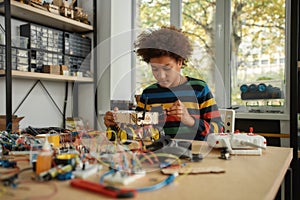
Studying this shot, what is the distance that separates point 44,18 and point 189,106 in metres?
1.33

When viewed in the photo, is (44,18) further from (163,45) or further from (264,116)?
(264,116)

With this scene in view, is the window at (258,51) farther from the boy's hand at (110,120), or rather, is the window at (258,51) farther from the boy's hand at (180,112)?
the boy's hand at (110,120)

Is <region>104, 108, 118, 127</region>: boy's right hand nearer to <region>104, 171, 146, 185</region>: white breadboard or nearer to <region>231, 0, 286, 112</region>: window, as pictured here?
<region>104, 171, 146, 185</region>: white breadboard

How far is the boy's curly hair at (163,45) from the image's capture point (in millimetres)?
1228

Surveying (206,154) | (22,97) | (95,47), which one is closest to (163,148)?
(206,154)

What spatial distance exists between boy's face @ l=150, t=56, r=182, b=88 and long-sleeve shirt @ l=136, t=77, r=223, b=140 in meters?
0.11

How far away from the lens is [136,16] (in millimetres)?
2588

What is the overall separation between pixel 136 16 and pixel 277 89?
4.46 ft

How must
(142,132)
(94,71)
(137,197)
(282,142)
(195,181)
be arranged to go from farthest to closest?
1. (94,71)
2. (282,142)
3. (142,132)
4. (195,181)
5. (137,197)

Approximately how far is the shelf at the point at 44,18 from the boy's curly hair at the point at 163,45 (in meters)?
0.91

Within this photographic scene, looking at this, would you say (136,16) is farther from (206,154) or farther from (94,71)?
(206,154)

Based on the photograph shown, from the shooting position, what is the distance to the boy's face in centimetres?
119

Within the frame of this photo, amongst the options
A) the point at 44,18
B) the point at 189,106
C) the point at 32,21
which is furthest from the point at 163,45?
the point at 32,21

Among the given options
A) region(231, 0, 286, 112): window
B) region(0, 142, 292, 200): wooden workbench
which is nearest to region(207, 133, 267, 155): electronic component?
region(0, 142, 292, 200): wooden workbench
